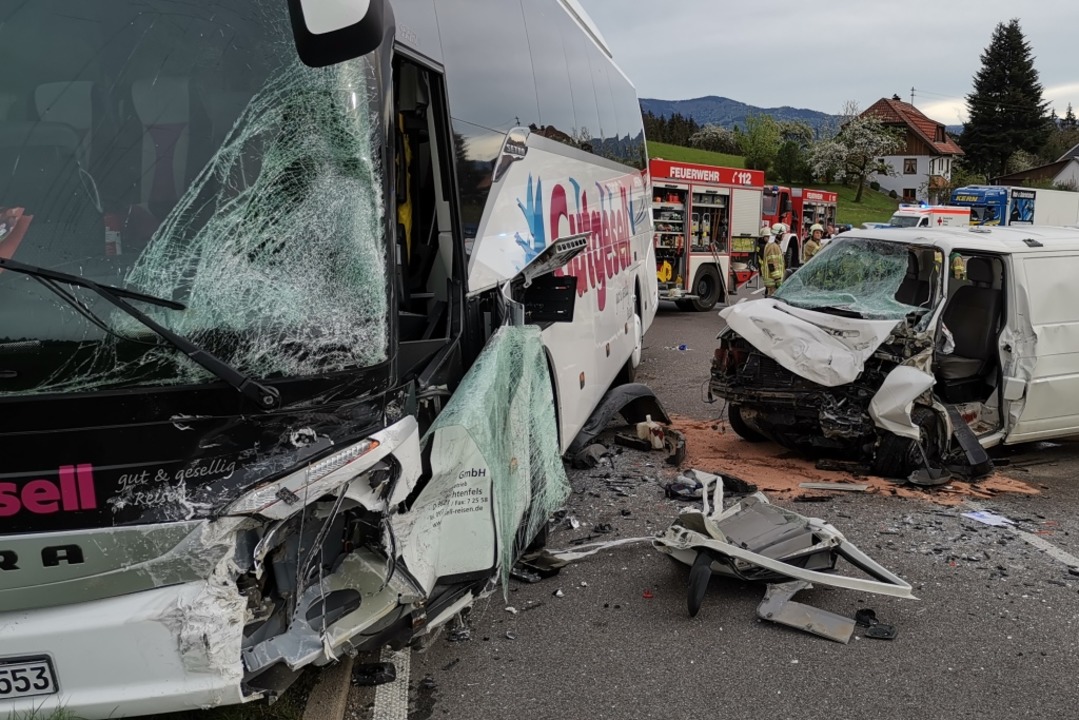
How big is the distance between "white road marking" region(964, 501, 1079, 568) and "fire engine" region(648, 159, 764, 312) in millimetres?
13166

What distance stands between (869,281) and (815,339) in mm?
1095

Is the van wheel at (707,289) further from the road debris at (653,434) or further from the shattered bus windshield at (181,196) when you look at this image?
the shattered bus windshield at (181,196)

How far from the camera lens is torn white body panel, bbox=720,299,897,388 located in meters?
6.61

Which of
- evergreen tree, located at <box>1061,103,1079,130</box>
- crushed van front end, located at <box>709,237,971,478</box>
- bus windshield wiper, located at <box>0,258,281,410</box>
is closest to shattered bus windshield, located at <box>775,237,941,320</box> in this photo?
crushed van front end, located at <box>709,237,971,478</box>

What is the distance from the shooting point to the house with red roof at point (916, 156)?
87.2 meters

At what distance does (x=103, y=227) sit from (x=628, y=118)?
929cm

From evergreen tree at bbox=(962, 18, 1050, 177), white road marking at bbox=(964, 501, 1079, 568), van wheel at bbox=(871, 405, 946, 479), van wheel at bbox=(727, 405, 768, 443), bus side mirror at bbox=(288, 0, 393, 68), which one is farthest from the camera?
evergreen tree at bbox=(962, 18, 1050, 177)

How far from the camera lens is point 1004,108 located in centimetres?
8125

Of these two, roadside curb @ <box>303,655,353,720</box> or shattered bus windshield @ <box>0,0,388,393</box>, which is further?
roadside curb @ <box>303,655,353,720</box>

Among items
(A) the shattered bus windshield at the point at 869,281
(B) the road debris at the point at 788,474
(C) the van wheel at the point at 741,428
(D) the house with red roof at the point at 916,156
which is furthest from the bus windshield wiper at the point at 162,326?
(D) the house with red roof at the point at 916,156

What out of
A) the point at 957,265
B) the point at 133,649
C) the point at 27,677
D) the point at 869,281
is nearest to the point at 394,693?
the point at 133,649

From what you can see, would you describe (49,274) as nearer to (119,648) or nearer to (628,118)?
(119,648)

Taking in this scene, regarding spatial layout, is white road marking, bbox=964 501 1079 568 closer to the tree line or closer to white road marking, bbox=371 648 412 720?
white road marking, bbox=371 648 412 720

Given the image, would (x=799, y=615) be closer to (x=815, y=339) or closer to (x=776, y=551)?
(x=776, y=551)
